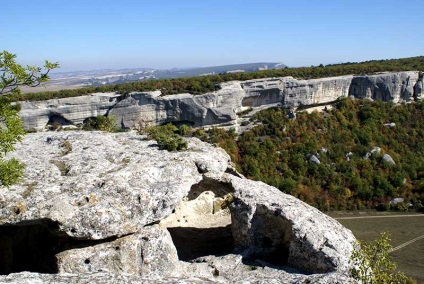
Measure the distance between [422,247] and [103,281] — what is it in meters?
23.5

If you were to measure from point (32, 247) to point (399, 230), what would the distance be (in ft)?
80.4

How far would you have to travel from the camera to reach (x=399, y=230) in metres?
27.5

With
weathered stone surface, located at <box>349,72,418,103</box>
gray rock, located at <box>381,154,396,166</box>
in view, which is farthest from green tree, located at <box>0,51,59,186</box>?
weathered stone surface, located at <box>349,72,418,103</box>

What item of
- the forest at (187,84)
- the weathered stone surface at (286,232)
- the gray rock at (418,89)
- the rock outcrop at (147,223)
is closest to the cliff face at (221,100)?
the gray rock at (418,89)

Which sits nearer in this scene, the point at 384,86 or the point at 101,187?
the point at 101,187

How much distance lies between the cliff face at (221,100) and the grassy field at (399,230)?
15681 mm

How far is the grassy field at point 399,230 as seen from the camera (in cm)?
2144

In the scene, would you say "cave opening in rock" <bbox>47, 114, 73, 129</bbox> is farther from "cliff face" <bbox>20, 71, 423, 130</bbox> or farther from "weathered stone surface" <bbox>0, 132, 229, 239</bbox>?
"weathered stone surface" <bbox>0, 132, 229, 239</bbox>

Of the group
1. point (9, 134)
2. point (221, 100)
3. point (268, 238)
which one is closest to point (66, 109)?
point (221, 100)

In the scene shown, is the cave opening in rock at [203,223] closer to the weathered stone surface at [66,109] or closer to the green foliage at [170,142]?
the green foliage at [170,142]

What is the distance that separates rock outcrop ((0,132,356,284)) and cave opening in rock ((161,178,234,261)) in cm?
4

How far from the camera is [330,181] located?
34.1 metres

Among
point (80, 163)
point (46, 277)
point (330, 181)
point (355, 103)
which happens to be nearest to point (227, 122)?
point (330, 181)

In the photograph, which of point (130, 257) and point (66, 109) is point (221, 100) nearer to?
point (66, 109)
